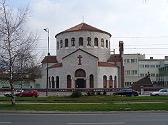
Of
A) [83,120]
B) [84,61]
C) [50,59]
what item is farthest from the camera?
[50,59]

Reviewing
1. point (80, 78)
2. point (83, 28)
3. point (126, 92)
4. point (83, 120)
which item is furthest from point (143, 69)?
point (83, 120)

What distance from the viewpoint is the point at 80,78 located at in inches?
2776

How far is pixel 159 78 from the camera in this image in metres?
119

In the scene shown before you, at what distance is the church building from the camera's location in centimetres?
7025

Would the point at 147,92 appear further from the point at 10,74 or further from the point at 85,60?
the point at 10,74

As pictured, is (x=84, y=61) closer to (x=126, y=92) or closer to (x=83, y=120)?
(x=126, y=92)

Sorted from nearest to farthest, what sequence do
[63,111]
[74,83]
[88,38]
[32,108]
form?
1. [63,111]
2. [32,108]
3. [74,83]
4. [88,38]

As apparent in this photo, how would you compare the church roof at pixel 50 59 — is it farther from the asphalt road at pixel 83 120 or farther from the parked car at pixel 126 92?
the asphalt road at pixel 83 120

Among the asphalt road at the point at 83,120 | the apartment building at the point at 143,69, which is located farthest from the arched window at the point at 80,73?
the asphalt road at the point at 83,120

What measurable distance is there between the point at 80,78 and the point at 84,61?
155 inches

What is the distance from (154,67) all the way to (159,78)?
17.3 ft

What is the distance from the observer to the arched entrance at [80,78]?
230 feet

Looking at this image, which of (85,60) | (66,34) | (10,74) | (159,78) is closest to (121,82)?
(85,60)

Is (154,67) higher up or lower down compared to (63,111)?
higher up
